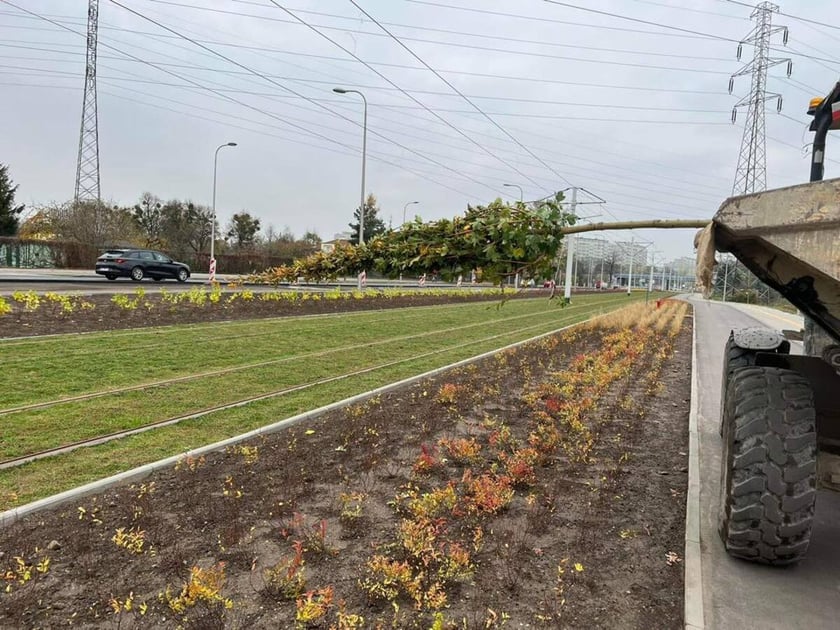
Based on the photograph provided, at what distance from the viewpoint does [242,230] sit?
64688 mm

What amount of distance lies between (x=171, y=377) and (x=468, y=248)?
17.9ft

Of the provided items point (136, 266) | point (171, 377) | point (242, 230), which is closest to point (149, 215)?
point (242, 230)

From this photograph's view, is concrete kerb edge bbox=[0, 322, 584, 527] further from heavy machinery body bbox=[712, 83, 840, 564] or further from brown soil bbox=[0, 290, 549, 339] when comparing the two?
brown soil bbox=[0, 290, 549, 339]

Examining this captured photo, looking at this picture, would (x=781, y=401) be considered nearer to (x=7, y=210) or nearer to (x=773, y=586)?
(x=773, y=586)

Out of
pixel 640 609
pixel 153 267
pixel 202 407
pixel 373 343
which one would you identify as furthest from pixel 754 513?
pixel 153 267

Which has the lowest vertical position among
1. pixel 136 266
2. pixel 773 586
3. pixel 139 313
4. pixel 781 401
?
pixel 773 586

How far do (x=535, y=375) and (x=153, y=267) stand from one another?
22954 millimetres

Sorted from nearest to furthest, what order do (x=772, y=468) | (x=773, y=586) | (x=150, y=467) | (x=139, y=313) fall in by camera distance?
(x=772, y=468) < (x=773, y=586) < (x=150, y=467) < (x=139, y=313)

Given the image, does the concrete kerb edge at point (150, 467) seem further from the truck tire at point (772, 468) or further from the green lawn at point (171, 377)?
the truck tire at point (772, 468)

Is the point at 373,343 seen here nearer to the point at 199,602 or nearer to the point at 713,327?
the point at 199,602

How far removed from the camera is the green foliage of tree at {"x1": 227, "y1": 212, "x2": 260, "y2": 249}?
64.6 metres

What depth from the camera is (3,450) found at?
4535 millimetres

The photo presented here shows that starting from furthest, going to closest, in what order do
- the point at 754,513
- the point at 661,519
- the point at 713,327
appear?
the point at 713,327 < the point at 661,519 < the point at 754,513

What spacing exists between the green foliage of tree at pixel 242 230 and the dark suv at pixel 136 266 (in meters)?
38.7
